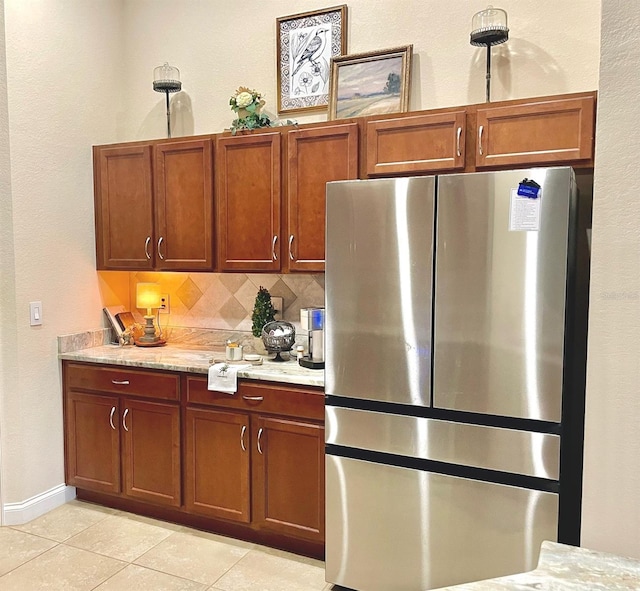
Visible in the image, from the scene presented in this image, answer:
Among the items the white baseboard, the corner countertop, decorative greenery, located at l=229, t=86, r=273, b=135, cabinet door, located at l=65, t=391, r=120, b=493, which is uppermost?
decorative greenery, located at l=229, t=86, r=273, b=135

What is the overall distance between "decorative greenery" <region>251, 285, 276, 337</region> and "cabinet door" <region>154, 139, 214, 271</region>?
1.12 ft

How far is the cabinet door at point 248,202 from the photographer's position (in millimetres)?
3049

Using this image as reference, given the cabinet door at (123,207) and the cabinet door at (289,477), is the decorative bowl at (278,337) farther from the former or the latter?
the cabinet door at (123,207)

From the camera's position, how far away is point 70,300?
11.3 feet

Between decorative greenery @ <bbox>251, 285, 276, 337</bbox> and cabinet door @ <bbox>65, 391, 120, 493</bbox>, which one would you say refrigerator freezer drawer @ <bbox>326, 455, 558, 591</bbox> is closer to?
decorative greenery @ <bbox>251, 285, 276, 337</bbox>

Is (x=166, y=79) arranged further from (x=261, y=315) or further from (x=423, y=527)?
(x=423, y=527)

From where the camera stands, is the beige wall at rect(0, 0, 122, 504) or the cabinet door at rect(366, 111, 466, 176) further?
the beige wall at rect(0, 0, 122, 504)

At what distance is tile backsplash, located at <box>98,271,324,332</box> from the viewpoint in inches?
135

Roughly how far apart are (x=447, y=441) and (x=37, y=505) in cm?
249

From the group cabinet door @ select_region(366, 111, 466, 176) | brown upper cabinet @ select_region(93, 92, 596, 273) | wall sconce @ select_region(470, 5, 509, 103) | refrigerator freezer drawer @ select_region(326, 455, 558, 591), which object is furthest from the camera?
wall sconce @ select_region(470, 5, 509, 103)

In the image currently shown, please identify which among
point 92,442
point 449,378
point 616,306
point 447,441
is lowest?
Result: point 92,442

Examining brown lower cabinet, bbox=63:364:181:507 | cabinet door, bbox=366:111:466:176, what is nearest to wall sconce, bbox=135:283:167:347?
brown lower cabinet, bbox=63:364:181:507

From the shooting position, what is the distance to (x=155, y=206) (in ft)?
11.1

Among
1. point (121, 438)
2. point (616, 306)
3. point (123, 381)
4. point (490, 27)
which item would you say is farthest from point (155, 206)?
point (616, 306)
